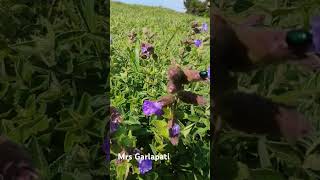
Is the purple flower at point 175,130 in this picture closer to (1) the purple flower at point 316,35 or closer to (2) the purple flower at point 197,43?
(2) the purple flower at point 197,43

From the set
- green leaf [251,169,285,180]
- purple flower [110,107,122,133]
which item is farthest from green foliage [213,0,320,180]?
purple flower [110,107,122,133]

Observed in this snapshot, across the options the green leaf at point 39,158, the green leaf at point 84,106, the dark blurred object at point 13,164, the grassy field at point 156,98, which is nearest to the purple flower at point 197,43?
the grassy field at point 156,98

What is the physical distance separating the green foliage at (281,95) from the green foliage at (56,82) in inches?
16.1

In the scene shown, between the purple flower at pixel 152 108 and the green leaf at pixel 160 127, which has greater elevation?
the purple flower at pixel 152 108

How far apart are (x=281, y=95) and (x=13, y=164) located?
0.85 metres

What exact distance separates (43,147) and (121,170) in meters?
0.26

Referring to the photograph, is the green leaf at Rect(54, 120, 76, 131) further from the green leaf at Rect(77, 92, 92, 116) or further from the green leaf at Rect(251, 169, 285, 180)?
the green leaf at Rect(251, 169, 285, 180)

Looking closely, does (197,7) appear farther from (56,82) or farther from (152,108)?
(56,82)

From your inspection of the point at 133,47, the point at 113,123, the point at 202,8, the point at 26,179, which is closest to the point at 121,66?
the point at 133,47

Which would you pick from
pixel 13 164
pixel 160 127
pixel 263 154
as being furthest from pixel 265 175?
pixel 13 164

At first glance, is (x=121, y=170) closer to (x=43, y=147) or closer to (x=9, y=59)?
(x=43, y=147)

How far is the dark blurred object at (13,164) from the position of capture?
127cm

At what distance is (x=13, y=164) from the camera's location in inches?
50.0

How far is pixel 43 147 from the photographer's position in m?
1.80
